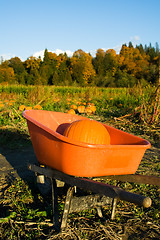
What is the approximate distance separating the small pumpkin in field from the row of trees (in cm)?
3521

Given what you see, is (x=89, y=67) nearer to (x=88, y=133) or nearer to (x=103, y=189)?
(x=88, y=133)

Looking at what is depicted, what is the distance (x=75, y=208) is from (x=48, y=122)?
103 cm

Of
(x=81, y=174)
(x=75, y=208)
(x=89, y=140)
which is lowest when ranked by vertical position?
(x=75, y=208)

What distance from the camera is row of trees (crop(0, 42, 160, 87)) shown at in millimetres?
41375

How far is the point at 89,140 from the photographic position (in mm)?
1889

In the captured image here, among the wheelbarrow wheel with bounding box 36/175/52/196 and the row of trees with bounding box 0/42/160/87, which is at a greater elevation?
the row of trees with bounding box 0/42/160/87

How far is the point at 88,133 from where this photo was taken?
6.23 feet

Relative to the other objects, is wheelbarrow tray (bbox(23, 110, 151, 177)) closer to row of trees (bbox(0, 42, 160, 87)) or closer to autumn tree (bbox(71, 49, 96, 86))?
row of trees (bbox(0, 42, 160, 87))

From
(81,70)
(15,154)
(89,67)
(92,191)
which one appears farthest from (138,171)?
(89,67)

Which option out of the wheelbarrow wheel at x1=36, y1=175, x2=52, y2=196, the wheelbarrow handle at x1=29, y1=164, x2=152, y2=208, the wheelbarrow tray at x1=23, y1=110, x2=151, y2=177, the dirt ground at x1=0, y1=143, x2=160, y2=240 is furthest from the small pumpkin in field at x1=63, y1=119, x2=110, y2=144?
the dirt ground at x1=0, y1=143, x2=160, y2=240

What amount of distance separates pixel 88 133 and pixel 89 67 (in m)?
52.2

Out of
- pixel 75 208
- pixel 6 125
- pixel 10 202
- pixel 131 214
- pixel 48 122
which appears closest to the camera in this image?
pixel 75 208

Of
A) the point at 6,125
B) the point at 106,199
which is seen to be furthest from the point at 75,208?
the point at 6,125

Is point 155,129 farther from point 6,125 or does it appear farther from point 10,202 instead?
point 10,202
